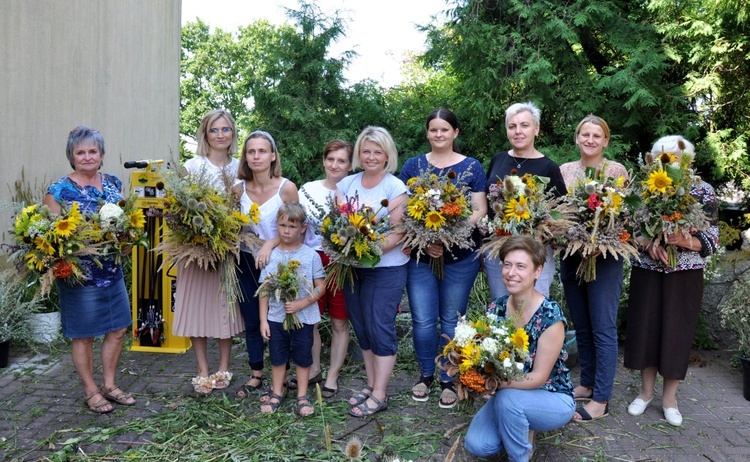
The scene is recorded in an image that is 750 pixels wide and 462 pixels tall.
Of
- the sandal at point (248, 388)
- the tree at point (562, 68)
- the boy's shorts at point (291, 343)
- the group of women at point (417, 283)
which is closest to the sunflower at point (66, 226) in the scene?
the group of women at point (417, 283)

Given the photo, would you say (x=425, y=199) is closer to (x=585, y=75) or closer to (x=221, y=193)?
(x=221, y=193)

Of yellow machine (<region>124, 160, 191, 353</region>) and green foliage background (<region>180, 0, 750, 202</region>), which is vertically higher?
green foliage background (<region>180, 0, 750, 202</region>)

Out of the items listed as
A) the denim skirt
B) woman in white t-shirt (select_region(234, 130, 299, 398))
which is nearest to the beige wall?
woman in white t-shirt (select_region(234, 130, 299, 398))

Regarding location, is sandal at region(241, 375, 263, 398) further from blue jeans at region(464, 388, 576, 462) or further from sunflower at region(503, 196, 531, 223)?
sunflower at region(503, 196, 531, 223)

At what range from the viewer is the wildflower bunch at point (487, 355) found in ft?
9.65

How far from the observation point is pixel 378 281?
13.4 ft

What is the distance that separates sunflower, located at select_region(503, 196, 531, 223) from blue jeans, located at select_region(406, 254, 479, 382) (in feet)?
2.02

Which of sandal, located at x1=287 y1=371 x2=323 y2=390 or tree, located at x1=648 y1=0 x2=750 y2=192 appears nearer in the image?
sandal, located at x1=287 y1=371 x2=323 y2=390

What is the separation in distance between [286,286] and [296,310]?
20 cm

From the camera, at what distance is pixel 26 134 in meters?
6.61

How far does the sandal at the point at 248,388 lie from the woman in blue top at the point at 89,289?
2.72ft

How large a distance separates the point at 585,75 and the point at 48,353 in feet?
25.3

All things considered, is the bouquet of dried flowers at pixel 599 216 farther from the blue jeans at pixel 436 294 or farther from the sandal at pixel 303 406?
the sandal at pixel 303 406

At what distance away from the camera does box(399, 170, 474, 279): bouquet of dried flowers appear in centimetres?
386
